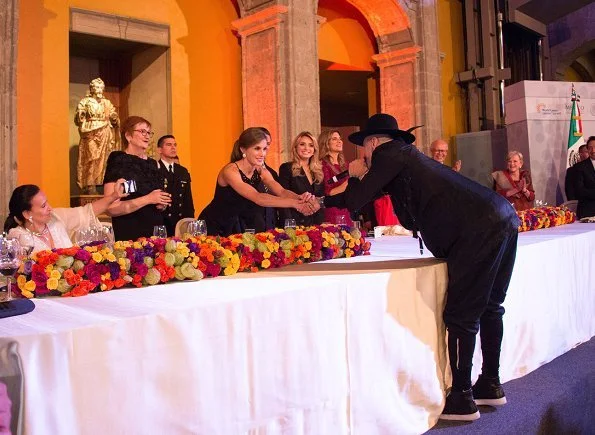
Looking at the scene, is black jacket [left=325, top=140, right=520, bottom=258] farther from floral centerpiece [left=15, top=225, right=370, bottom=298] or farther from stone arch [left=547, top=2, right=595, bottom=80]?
stone arch [left=547, top=2, right=595, bottom=80]

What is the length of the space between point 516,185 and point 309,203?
12.2 ft

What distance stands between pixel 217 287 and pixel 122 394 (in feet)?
1.87

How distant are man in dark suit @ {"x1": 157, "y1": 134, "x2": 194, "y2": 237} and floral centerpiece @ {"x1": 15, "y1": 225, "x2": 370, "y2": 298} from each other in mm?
2153

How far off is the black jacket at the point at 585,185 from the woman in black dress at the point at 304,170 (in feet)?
12.1

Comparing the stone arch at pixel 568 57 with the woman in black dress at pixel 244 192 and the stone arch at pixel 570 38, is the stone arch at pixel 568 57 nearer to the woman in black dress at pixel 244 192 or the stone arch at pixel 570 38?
the stone arch at pixel 570 38

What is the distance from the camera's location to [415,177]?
8.46 feet

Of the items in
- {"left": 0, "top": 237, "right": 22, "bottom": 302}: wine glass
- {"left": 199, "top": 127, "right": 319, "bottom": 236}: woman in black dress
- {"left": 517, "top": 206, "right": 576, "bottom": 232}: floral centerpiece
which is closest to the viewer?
{"left": 0, "top": 237, "right": 22, "bottom": 302}: wine glass

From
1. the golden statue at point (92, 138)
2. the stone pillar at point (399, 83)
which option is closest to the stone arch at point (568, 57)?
the stone pillar at point (399, 83)

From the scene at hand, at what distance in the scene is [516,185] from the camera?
20.7 feet

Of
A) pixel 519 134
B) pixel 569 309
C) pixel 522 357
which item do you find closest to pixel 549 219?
pixel 569 309

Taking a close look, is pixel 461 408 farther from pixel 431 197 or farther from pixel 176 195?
pixel 176 195

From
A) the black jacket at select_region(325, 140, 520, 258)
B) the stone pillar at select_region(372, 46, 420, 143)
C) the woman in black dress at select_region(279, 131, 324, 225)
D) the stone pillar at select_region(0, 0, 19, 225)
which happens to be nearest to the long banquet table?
the black jacket at select_region(325, 140, 520, 258)

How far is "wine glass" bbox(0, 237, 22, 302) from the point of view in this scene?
1795 mm

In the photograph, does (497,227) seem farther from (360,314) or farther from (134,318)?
(134,318)
